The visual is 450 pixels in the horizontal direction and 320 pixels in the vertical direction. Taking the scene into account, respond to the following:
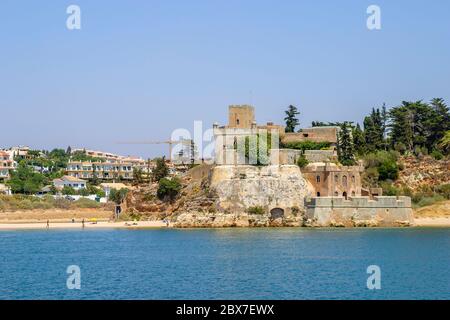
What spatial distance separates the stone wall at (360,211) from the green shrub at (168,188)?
1252 centimetres

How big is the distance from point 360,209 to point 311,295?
28.3 m

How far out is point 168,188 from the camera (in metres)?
61.0

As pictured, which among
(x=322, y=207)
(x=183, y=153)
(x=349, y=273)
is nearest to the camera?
(x=349, y=273)

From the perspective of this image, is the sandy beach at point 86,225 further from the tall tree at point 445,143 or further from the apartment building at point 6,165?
the apartment building at point 6,165

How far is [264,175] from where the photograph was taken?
182ft

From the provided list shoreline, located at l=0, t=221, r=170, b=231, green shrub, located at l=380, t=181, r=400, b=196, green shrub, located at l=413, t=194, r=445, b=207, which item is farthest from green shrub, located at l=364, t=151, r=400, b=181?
shoreline, located at l=0, t=221, r=170, b=231

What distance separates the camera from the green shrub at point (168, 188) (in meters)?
61.0

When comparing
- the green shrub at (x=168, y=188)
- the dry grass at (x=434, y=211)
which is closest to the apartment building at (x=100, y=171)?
the green shrub at (x=168, y=188)

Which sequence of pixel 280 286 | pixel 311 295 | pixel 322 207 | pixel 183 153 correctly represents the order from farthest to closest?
pixel 183 153
pixel 322 207
pixel 280 286
pixel 311 295

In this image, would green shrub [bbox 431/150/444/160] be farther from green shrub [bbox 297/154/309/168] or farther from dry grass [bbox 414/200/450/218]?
green shrub [bbox 297/154/309/168]

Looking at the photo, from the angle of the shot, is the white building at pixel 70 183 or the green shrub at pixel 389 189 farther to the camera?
the white building at pixel 70 183

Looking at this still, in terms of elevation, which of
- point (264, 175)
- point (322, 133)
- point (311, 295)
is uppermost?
point (322, 133)
